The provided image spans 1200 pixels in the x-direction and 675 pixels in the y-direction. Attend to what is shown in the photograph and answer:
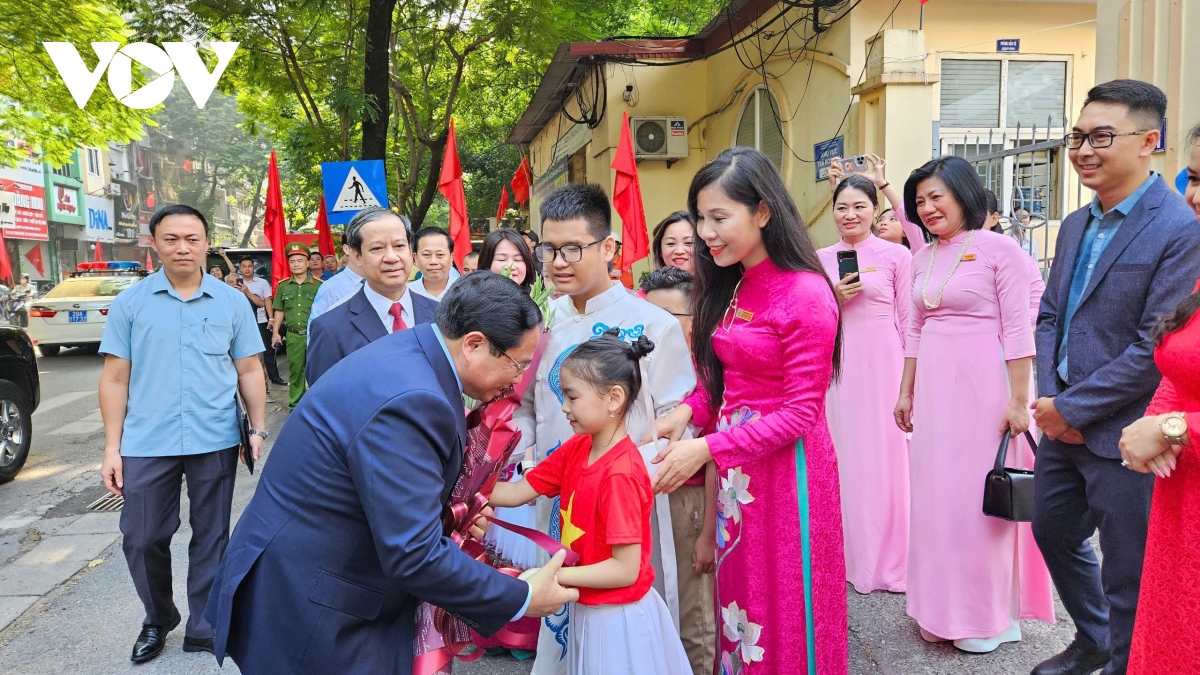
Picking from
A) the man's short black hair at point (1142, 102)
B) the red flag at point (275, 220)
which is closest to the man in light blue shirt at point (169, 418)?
the man's short black hair at point (1142, 102)

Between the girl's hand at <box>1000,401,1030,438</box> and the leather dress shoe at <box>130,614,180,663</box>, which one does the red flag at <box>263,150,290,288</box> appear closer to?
the leather dress shoe at <box>130,614,180,663</box>

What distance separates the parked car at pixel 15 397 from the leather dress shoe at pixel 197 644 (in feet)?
13.7

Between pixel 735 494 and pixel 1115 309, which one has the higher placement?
pixel 1115 309

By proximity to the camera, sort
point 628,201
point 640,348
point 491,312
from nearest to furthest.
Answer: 1. point 491,312
2. point 640,348
3. point 628,201

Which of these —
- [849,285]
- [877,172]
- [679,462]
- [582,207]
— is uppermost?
[877,172]

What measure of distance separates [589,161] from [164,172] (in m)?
55.4

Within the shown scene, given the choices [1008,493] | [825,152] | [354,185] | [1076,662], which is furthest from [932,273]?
[354,185]

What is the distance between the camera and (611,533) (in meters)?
2.17

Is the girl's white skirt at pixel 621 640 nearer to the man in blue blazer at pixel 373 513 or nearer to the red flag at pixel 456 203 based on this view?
the man in blue blazer at pixel 373 513

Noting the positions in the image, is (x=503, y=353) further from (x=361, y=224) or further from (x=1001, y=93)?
(x=1001, y=93)

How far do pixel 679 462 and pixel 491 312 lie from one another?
0.70 metres

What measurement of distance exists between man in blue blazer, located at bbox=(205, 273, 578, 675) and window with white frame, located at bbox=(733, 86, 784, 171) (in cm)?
769

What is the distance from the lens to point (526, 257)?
15.4ft

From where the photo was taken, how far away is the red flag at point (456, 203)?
26.9 ft
